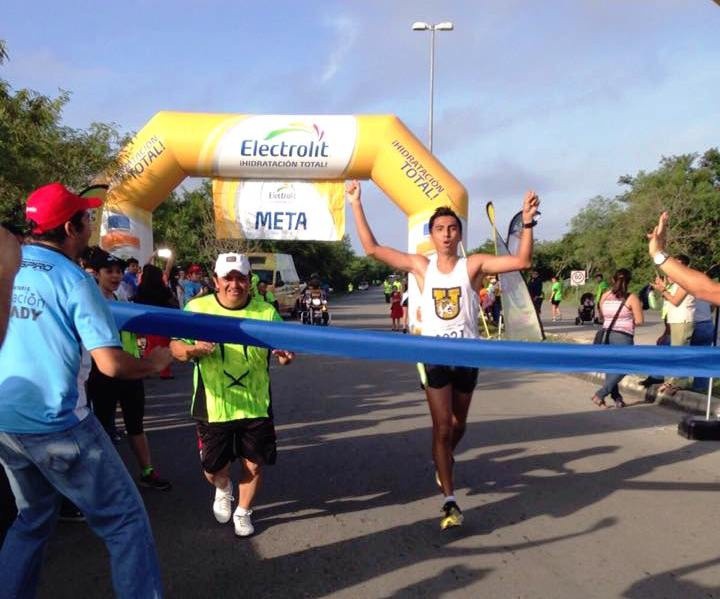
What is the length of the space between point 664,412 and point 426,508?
16.3 feet

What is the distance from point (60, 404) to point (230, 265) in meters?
1.66

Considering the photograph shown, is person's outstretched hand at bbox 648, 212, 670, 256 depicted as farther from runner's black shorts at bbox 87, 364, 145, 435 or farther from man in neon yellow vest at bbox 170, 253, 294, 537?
runner's black shorts at bbox 87, 364, 145, 435

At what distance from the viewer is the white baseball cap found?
13.1 feet

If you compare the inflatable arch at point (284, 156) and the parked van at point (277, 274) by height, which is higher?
the inflatable arch at point (284, 156)

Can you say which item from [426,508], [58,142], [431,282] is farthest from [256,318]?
[58,142]

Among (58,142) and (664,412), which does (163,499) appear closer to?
(664,412)

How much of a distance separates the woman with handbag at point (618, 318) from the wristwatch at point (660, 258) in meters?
5.08

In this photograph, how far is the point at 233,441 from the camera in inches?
166

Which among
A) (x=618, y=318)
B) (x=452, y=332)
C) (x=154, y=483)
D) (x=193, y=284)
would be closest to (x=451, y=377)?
(x=452, y=332)

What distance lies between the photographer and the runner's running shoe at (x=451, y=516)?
4.21 m

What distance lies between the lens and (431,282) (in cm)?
451

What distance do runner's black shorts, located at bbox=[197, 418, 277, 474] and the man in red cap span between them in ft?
4.80

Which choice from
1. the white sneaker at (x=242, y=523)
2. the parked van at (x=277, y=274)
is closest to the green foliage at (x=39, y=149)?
the white sneaker at (x=242, y=523)

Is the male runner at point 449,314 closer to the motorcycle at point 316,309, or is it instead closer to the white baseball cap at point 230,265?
the white baseball cap at point 230,265
